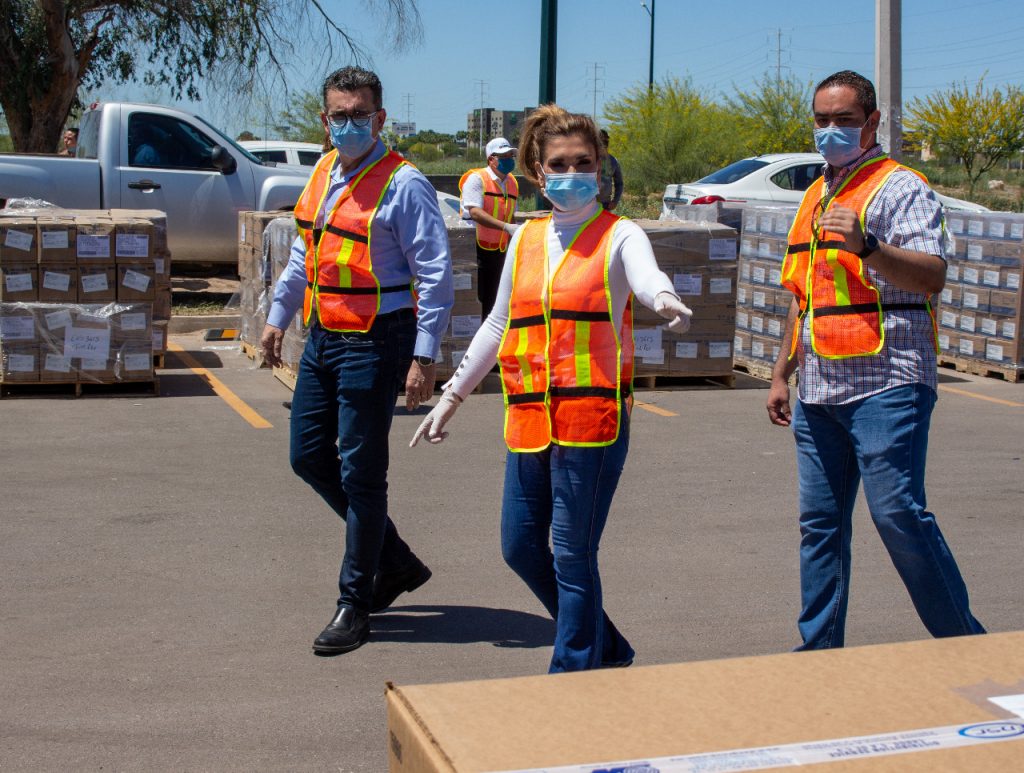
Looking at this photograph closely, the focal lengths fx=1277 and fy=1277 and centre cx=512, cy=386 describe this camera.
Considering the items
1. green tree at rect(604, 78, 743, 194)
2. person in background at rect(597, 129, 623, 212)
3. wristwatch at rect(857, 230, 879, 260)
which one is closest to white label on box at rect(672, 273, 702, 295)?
person in background at rect(597, 129, 623, 212)

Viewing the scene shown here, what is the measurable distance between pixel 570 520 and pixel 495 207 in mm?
8105

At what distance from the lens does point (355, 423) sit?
14.8ft

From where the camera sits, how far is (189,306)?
14.7 meters

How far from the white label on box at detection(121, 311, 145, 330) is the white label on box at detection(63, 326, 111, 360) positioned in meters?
0.12

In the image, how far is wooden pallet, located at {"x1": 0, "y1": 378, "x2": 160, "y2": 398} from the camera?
381 inches

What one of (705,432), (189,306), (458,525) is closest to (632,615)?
(458,525)

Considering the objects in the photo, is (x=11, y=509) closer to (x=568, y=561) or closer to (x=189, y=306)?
(x=568, y=561)

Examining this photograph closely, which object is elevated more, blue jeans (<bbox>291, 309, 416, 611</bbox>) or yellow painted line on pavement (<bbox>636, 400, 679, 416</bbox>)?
blue jeans (<bbox>291, 309, 416, 611</bbox>)

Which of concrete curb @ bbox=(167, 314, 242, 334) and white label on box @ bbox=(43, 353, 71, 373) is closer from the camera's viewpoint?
white label on box @ bbox=(43, 353, 71, 373)

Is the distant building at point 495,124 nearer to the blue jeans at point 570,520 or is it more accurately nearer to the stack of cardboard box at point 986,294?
the blue jeans at point 570,520

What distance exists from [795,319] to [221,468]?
4537mm

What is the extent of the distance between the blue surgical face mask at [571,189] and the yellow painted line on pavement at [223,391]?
5.58m

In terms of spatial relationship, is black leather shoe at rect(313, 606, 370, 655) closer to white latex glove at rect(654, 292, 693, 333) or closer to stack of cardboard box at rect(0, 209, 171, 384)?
white latex glove at rect(654, 292, 693, 333)

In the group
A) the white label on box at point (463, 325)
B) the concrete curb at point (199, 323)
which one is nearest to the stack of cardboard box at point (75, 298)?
the white label on box at point (463, 325)
